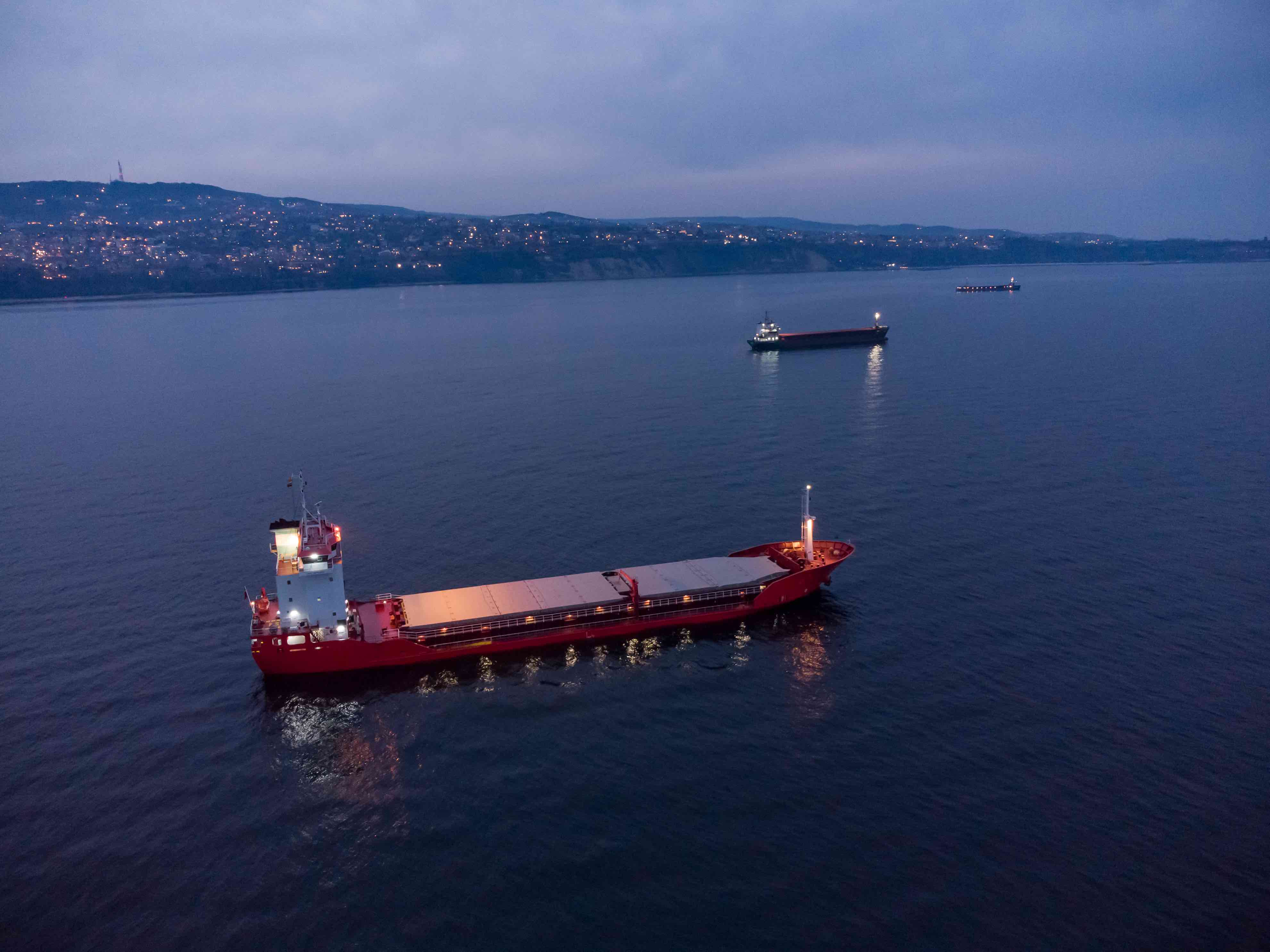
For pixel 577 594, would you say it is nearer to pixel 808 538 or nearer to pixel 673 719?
pixel 673 719

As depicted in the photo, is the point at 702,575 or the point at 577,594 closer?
the point at 577,594

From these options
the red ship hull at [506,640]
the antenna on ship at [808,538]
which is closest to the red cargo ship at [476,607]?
the red ship hull at [506,640]

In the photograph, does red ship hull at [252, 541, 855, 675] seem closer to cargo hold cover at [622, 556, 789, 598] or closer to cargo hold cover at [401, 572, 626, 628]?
cargo hold cover at [622, 556, 789, 598]

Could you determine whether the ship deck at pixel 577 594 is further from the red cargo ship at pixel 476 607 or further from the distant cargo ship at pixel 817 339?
the distant cargo ship at pixel 817 339

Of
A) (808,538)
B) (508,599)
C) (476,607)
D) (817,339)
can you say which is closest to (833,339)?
(817,339)

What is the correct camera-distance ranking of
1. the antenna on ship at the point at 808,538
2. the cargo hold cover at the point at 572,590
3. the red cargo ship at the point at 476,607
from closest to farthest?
the red cargo ship at the point at 476,607 < the cargo hold cover at the point at 572,590 < the antenna on ship at the point at 808,538

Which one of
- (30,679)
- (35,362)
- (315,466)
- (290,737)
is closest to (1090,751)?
(290,737)
